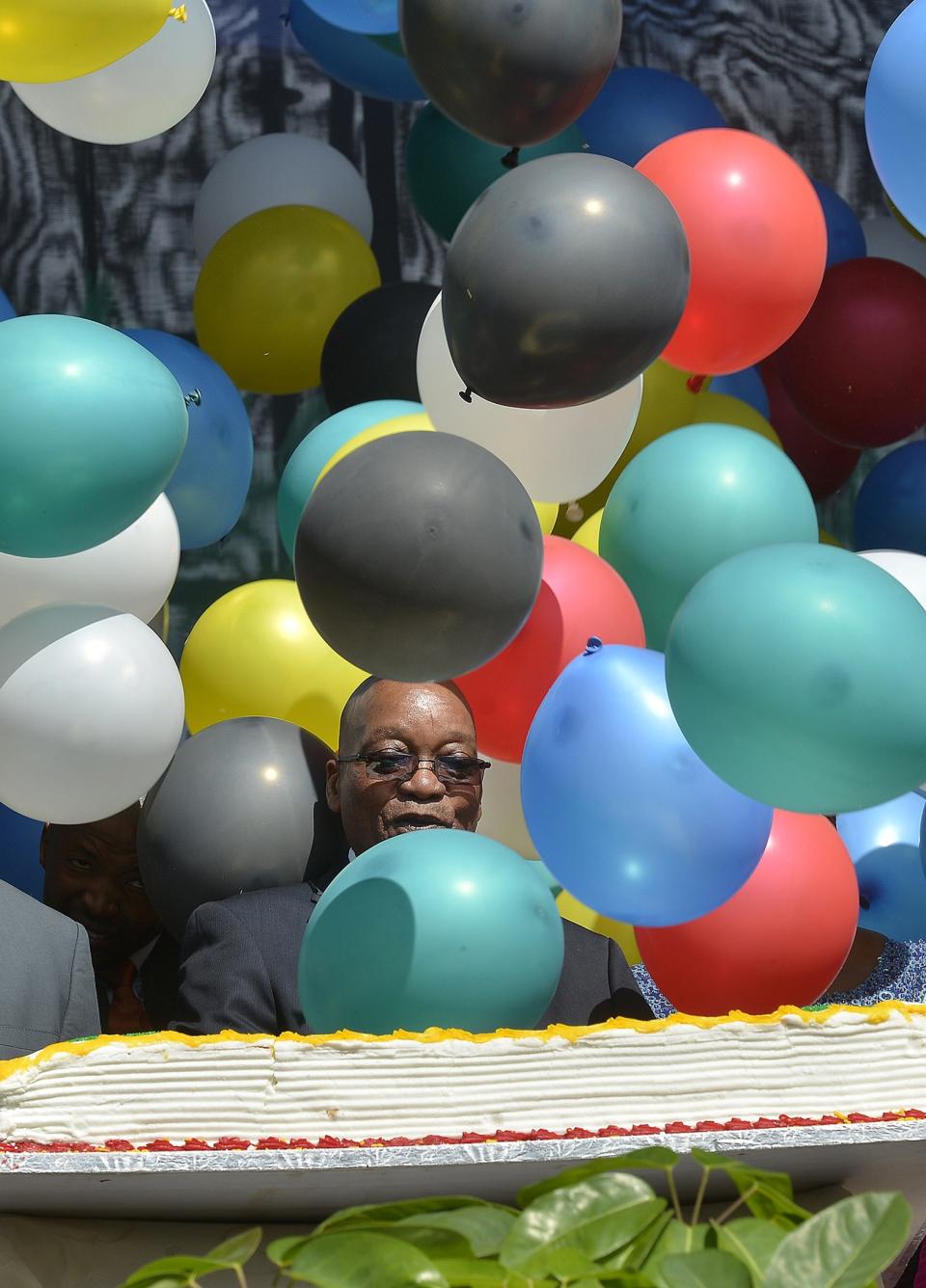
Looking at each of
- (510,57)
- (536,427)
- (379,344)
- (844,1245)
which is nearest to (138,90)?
(379,344)

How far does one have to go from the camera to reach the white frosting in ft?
2.90

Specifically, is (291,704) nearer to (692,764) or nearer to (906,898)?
(692,764)

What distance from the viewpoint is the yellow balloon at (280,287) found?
3.37 metres

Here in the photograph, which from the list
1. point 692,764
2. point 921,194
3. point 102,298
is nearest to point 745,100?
point 921,194

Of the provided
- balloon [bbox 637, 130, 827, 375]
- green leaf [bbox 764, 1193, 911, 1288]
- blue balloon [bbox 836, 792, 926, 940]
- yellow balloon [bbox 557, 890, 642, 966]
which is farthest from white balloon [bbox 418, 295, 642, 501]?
green leaf [bbox 764, 1193, 911, 1288]

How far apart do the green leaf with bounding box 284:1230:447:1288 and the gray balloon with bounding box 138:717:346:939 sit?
5.90ft

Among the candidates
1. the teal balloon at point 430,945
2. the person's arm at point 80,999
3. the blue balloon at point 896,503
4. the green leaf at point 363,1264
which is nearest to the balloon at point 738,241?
the blue balloon at point 896,503

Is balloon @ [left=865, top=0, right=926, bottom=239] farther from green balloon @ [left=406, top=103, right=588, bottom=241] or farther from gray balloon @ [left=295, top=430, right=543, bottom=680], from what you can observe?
gray balloon @ [left=295, top=430, right=543, bottom=680]

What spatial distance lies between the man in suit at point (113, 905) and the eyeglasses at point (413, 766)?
1.75 ft

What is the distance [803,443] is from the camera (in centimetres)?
376

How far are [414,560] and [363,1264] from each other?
1.28 m

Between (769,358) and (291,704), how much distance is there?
5.03 ft

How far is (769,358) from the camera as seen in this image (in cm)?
358

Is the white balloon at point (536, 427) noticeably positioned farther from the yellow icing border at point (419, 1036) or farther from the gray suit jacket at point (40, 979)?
the yellow icing border at point (419, 1036)
